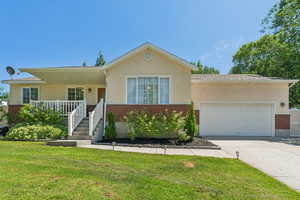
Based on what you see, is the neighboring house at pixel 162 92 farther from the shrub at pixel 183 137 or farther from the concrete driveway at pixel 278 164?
the concrete driveway at pixel 278 164

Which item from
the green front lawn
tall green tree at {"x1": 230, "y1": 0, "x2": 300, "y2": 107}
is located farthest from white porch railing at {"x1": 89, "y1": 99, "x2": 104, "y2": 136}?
tall green tree at {"x1": 230, "y1": 0, "x2": 300, "y2": 107}

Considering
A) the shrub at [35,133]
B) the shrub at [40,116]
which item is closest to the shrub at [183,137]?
the shrub at [35,133]

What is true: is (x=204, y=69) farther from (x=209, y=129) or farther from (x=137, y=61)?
(x=137, y=61)

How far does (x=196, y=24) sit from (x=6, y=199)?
15914mm

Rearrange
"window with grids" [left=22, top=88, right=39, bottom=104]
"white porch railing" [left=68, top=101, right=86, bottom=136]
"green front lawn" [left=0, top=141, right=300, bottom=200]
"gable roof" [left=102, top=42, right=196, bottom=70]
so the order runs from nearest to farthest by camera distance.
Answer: "green front lawn" [left=0, top=141, right=300, bottom=200]
"white porch railing" [left=68, top=101, right=86, bottom=136]
"gable roof" [left=102, top=42, right=196, bottom=70]
"window with grids" [left=22, top=88, right=39, bottom=104]

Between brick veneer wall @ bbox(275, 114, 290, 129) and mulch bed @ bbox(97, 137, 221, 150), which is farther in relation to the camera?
brick veneer wall @ bbox(275, 114, 290, 129)

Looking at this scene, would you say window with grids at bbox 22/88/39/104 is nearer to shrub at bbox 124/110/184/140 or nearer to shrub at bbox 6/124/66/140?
shrub at bbox 6/124/66/140

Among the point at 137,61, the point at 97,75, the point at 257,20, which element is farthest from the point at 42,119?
the point at 257,20

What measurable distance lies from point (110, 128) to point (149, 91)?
2.99m

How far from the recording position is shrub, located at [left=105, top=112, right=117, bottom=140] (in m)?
8.76

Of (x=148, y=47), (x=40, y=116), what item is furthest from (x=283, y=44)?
(x=40, y=116)

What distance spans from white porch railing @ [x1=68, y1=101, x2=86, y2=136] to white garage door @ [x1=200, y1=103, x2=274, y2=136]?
7.82 meters

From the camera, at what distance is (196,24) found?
14.5 meters

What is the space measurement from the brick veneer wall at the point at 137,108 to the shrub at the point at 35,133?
2.87 meters
